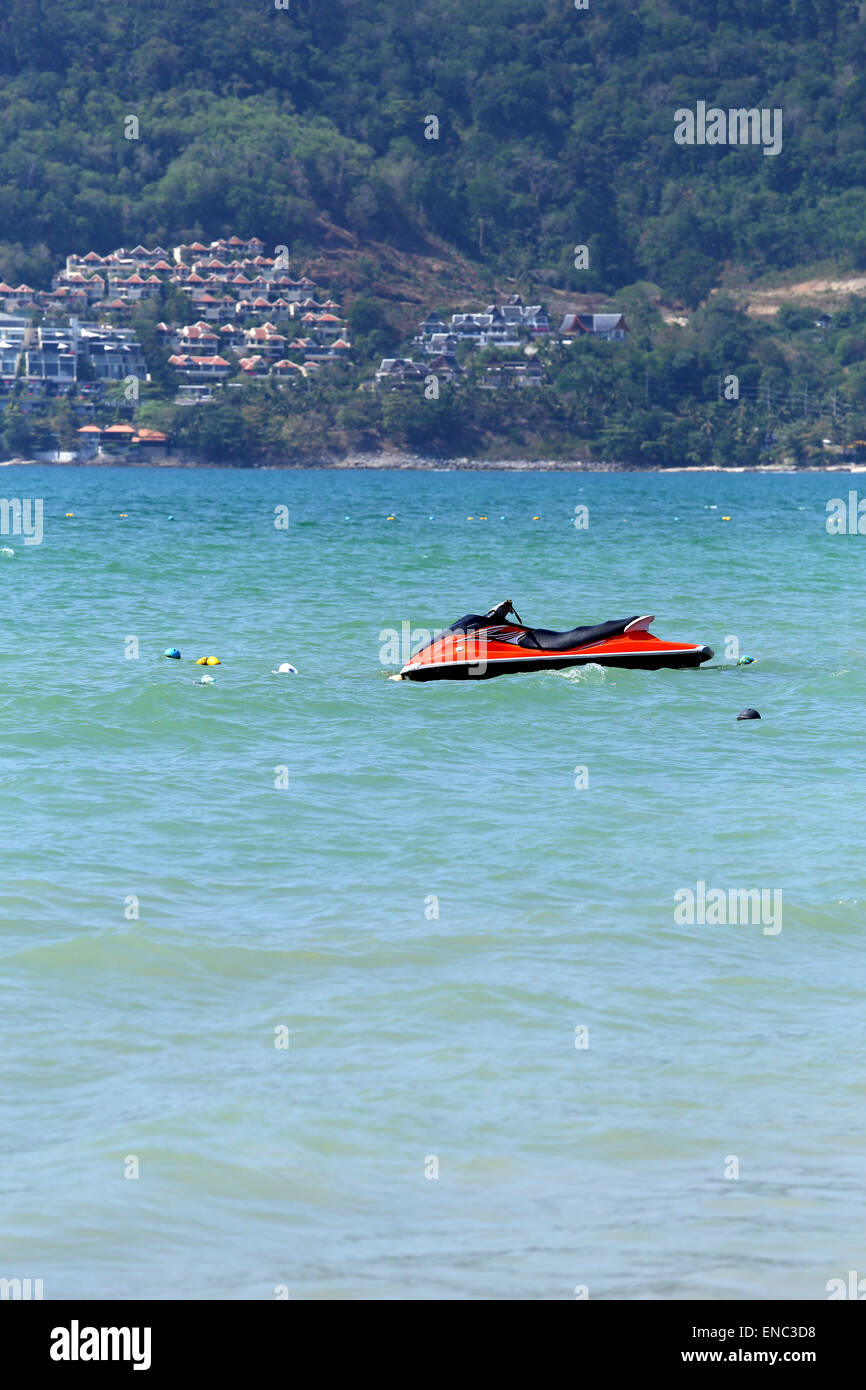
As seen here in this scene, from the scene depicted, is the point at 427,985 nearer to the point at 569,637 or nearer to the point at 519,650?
the point at 519,650

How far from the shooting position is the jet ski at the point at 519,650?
77.2 feet

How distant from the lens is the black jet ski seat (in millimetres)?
23797

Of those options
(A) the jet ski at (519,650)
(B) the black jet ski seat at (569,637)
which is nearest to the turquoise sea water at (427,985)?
(A) the jet ski at (519,650)

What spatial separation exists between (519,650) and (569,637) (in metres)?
0.85

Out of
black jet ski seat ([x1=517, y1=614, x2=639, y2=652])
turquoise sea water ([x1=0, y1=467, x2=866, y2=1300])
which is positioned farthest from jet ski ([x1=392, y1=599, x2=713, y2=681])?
turquoise sea water ([x1=0, y1=467, x2=866, y2=1300])

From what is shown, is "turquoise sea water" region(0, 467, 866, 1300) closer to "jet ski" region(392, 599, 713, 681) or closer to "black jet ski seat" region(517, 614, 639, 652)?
→ "jet ski" region(392, 599, 713, 681)

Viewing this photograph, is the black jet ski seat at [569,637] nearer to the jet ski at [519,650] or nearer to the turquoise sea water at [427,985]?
the jet ski at [519,650]

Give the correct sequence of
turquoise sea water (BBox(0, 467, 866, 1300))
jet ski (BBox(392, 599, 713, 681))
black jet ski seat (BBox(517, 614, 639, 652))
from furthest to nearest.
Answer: black jet ski seat (BBox(517, 614, 639, 652)) < jet ski (BBox(392, 599, 713, 681)) < turquoise sea water (BBox(0, 467, 866, 1300))

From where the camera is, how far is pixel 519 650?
23.7 m

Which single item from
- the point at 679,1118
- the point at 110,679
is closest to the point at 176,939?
the point at 679,1118

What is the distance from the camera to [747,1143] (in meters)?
8.30

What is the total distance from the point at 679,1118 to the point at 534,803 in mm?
7469

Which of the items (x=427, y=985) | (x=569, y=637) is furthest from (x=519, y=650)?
(x=427, y=985)

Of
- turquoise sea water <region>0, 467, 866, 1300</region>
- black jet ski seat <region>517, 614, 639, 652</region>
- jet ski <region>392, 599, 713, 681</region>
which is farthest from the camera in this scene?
black jet ski seat <region>517, 614, 639, 652</region>
